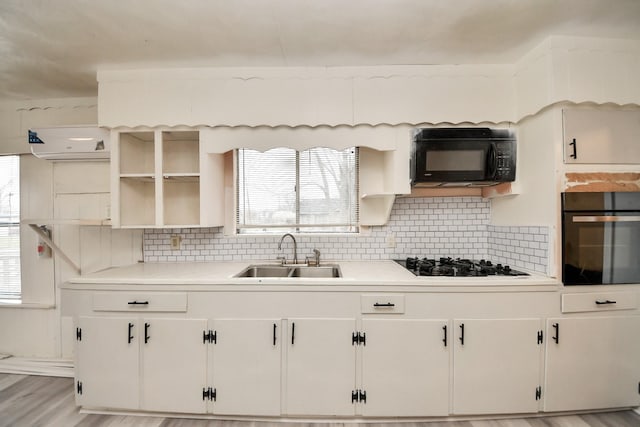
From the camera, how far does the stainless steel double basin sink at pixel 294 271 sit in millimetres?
2309

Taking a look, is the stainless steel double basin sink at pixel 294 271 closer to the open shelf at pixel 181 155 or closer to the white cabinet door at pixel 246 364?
the white cabinet door at pixel 246 364

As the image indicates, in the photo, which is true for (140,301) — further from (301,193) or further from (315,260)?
(301,193)

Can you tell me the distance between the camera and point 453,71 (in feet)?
6.75

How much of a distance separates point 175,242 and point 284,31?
193 centimetres

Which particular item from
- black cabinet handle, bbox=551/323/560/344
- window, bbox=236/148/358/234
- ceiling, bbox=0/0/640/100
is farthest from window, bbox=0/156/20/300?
black cabinet handle, bbox=551/323/560/344

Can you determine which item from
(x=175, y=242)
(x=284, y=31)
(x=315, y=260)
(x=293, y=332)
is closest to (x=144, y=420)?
(x=293, y=332)

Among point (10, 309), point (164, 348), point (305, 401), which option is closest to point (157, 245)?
point (164, 348)

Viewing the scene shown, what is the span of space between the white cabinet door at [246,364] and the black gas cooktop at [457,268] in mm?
1093

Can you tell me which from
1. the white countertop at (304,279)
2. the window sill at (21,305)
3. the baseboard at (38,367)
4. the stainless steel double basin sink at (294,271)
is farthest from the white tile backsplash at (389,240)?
the baseboard at (38,367)

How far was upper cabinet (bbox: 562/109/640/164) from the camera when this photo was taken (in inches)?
70.9

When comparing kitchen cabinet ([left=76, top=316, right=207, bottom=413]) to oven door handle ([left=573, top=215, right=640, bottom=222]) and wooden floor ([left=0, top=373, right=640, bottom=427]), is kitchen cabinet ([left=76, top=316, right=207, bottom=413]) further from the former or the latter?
oven door handle ([left=573, top=215, right=640, bottom=222])

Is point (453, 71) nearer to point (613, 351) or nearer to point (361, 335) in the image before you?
point (361, 335)

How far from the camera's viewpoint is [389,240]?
2.49m

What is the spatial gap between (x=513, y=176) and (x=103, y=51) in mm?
3089
